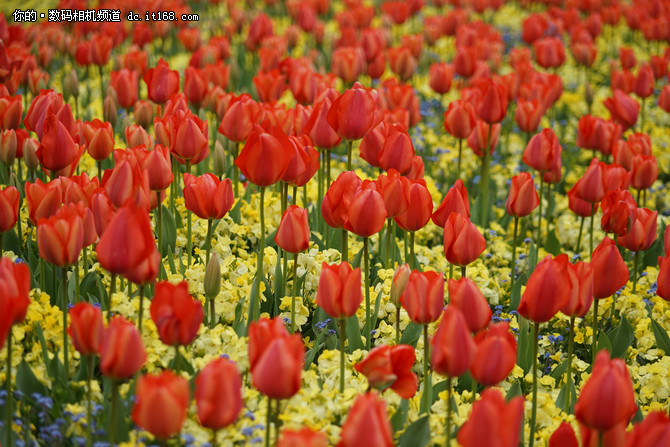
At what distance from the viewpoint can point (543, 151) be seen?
3.66 metres

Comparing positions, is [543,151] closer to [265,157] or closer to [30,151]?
[265,157]

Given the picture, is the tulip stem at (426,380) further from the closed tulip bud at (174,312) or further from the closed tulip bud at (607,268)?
the closed tulip bud at (174,312)

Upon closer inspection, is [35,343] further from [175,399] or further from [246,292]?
[175,399]

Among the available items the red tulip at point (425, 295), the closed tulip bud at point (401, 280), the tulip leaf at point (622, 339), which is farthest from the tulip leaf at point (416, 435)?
the tulip leaf at point (622, 339)

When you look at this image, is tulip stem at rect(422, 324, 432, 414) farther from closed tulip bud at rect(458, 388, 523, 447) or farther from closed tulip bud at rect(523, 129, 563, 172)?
closed tulip bud at rect(523, 129, 563, 172)

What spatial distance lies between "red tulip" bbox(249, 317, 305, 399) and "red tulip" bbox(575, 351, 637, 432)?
634 mm

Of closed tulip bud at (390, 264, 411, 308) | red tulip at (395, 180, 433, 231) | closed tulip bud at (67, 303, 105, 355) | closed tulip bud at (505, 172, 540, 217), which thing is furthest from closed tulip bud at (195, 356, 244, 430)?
closed tulip bud at (505, 172, 540, 217)

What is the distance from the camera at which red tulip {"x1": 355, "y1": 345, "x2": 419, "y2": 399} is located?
1.97m

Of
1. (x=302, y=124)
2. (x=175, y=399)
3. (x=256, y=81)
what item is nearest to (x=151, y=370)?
(x=175, y=399)

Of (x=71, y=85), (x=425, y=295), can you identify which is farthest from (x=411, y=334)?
(x=71, y=85)

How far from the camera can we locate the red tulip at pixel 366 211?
2.44 m

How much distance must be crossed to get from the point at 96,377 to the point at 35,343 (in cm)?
22

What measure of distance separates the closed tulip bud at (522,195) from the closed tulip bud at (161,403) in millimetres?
1879

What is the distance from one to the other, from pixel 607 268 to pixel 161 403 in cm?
149
